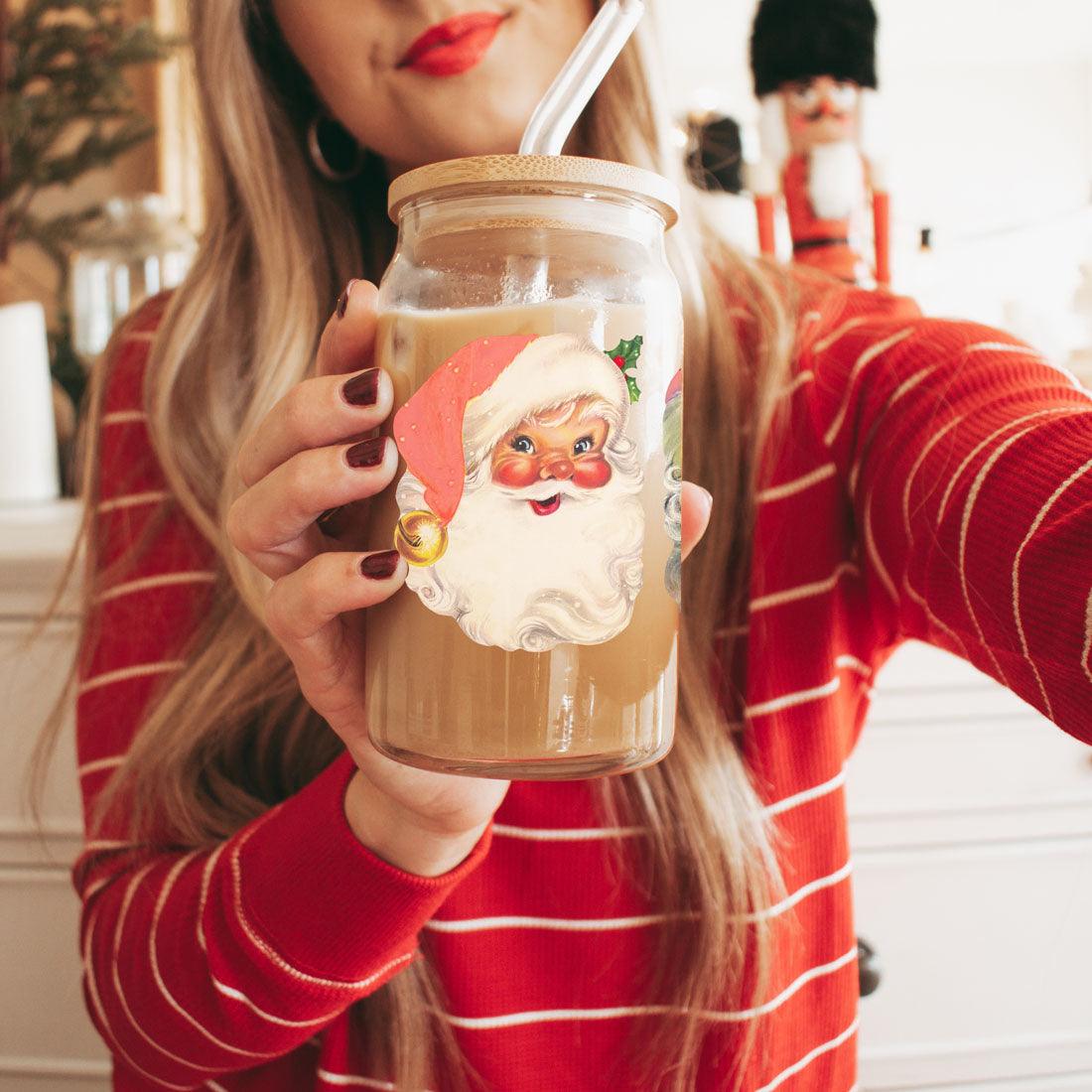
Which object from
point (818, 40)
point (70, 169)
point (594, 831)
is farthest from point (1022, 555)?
point (70, 169)

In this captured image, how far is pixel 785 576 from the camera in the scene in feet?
2.53

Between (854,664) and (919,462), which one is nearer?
(919,462)

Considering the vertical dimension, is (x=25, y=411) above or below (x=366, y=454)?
below

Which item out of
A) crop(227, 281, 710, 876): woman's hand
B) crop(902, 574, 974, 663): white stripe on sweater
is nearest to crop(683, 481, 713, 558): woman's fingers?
crop(227, 281, 710, 876): woman's hand

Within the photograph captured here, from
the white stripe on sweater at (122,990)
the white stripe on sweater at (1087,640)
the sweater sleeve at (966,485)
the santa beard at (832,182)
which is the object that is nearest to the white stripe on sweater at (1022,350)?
the sweater sleeve at (966,485)

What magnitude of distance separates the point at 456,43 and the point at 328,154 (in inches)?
10.3

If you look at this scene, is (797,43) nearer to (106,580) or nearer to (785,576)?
(785,576)

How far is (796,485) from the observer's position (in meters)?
0.78

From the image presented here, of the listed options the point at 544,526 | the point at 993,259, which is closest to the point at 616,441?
the point at 544,526

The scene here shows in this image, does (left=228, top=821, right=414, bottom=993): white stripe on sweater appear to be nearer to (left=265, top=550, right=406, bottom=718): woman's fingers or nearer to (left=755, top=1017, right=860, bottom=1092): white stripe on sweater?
(left=265, top=550, right=406, bottom=718): woman's fingers

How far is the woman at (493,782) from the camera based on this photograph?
2.11 ft

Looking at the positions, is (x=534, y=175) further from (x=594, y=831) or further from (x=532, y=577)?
(x=594, y=831)

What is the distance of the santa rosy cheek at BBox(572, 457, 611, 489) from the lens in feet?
1.47

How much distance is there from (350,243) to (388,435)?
529mm
